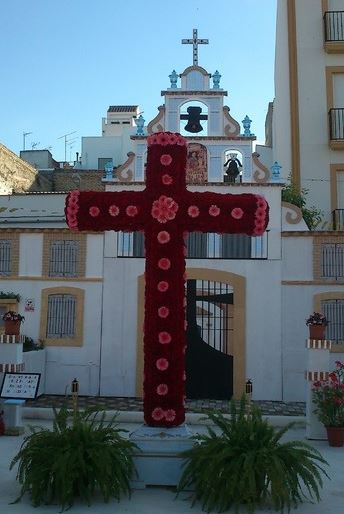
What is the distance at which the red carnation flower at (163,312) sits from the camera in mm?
8789

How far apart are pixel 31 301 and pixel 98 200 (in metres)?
9.45

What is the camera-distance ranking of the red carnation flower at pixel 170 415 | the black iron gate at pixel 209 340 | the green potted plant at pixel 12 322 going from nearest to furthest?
1. the red carnation flower at pixel 170 415
2. the green potted plant at pixel 12 322
3. the black iron gate at pixel 209 340

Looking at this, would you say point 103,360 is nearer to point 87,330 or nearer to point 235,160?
point 87,330

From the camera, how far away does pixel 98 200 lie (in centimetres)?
896

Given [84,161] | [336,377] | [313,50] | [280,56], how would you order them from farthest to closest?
[84,161] < [280,56] < [313,50] < [336,377]

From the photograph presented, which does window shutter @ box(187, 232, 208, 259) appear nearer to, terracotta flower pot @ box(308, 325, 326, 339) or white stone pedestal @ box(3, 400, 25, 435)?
terracotta flower pot @ box(308, 325, 326, 339)

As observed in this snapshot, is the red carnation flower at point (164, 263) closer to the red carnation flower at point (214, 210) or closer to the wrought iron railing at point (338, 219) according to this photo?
the red carnation flower at point (214, 210)

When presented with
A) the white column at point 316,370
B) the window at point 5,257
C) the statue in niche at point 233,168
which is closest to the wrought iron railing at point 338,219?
the statue in niche at point 233,168

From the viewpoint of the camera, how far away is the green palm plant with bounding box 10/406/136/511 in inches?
299

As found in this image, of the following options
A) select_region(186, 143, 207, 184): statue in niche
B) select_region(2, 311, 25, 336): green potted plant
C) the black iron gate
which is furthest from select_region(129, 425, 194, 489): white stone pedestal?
select_region(186, 143, 207, 184): statue in niche

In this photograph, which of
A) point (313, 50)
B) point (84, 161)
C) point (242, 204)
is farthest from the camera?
point (84, 161)

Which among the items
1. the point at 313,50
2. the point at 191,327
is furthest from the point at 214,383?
the point at 313,50

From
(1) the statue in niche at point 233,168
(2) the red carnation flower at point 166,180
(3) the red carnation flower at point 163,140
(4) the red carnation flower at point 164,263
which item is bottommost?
(4) the red carnation flower at point 164,263

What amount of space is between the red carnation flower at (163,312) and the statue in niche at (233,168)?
967 centimetres
